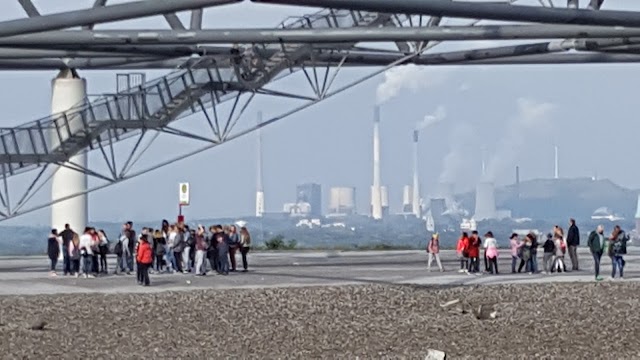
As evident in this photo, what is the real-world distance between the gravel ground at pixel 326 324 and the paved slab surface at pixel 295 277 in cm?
287

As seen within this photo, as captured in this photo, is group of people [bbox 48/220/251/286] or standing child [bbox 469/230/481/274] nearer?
group of people [bbox 48/220/251/286]

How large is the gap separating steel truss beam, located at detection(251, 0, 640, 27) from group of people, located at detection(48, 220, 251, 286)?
22.9 meters

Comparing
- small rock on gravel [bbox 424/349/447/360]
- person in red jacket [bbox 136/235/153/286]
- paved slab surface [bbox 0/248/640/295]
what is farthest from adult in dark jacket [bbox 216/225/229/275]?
small rock on gravel [bbox 424/349/447/360]

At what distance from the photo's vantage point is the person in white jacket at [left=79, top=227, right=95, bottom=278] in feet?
149

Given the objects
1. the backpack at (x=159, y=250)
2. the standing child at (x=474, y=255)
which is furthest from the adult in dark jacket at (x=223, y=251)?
the standing child at (x=474, y=255)

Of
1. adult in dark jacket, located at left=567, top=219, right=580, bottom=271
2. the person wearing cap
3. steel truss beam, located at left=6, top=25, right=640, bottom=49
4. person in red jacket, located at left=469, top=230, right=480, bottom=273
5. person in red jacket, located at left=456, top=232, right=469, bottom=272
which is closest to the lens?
steel truss beam, located at left=6, top=25, right=640, bottom=49

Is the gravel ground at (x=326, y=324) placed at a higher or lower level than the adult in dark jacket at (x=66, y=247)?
lower

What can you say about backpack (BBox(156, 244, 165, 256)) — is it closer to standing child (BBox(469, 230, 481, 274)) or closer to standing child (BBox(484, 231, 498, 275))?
standing child (BBox(469, 230, 481, 274))

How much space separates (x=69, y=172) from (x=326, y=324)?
23.9 m

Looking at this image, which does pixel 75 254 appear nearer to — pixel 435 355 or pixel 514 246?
pixel 514 246

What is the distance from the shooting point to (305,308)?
35.3m

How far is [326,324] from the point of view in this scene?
32719 millimetres

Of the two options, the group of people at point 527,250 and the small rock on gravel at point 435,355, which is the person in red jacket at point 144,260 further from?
the small rock on gravel at point 435,355

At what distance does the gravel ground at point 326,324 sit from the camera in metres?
29.2
